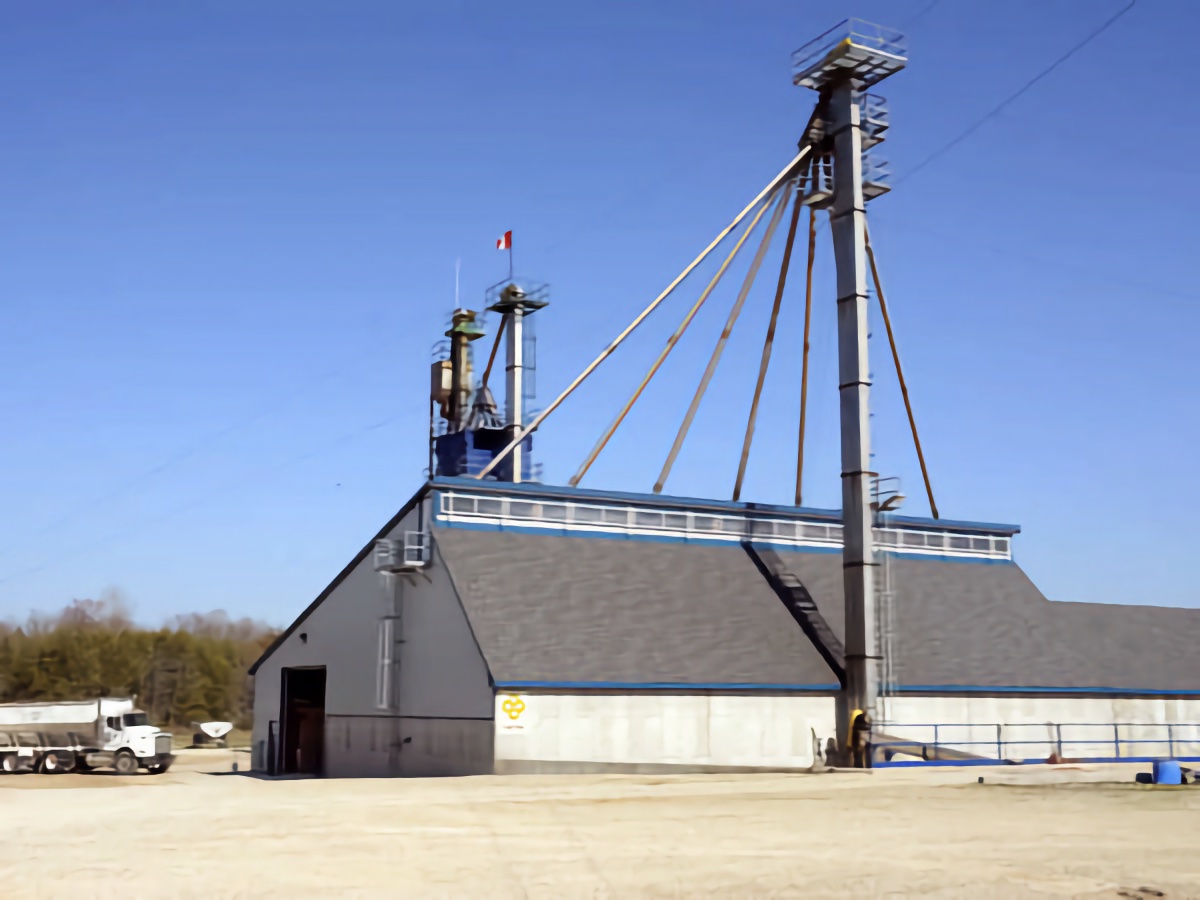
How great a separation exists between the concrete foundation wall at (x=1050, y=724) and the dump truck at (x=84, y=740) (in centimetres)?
2573

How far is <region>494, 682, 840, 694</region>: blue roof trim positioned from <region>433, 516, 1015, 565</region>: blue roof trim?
24.3 feet

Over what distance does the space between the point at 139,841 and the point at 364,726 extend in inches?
845

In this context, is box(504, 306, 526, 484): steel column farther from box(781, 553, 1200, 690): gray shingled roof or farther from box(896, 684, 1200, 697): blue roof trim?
box(896, 684, 1200, 697): blue roof trim

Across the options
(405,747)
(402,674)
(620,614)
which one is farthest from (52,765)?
(620,614)

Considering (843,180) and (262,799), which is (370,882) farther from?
(843,180)

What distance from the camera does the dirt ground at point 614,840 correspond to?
15.2m

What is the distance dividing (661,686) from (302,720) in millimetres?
16436

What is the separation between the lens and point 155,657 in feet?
302

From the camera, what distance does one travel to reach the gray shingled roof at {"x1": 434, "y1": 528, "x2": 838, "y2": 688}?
36.0 meters

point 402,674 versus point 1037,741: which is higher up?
point 402,674

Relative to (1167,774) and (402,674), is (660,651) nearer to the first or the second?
(402,674)

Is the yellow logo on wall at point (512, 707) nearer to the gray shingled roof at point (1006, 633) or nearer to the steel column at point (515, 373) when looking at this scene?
the gray shingled roof at point (1006, 633)

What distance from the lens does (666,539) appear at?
43781mm

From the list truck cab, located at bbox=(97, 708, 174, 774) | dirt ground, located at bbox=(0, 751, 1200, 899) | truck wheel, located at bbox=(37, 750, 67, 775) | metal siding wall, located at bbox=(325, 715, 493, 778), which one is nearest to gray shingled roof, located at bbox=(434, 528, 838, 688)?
metal siding wall, located at bbox=(325, 715, 493, 778)
